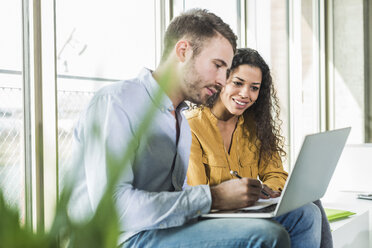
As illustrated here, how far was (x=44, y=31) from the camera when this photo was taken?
65.3 inches

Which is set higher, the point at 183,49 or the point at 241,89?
the point at 183,49

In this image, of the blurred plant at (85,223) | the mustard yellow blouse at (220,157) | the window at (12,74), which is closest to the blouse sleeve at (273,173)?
the mustard yellow blouse at (220,157)

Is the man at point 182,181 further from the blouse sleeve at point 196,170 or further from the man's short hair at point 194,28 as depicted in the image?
the blouse sleeve at point 196,170

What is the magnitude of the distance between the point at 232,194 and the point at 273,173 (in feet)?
2.41

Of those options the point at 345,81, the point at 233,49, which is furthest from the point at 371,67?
the point at 233,49

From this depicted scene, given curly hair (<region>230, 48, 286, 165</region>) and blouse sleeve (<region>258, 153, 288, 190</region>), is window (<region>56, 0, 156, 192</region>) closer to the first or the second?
curly hair (<region>230, 48, 286, 165</region>)

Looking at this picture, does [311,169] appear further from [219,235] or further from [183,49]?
[183,49]

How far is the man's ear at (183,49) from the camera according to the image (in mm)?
1458

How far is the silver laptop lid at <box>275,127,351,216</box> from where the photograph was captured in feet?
4.08

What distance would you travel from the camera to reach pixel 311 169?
1.36m

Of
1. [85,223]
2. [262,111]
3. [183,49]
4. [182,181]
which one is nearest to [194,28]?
[183,49]

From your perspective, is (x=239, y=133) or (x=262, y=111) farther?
(x=262, y=111)

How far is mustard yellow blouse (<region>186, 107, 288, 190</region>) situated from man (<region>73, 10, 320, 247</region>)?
0.36 metres

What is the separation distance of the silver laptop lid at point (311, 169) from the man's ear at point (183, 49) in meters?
0.48
